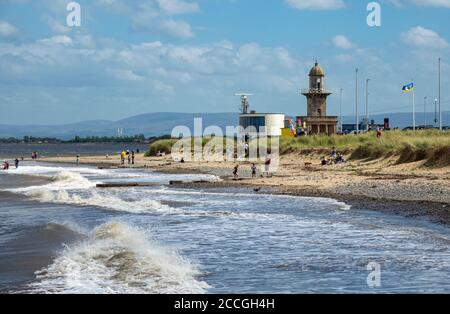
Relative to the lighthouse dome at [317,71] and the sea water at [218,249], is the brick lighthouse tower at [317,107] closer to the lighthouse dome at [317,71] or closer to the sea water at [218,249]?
the lighthouse dome at [317,71]

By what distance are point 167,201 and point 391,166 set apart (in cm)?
1495

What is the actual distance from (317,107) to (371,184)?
54774mm

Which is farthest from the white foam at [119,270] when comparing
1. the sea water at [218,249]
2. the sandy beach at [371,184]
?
the sandy beach at [371,184]

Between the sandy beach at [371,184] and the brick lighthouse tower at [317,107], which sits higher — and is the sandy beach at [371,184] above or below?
below

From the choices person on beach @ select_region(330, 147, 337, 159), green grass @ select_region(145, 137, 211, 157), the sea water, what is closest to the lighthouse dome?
green grass @ select_region(145, 137, 211, 157)

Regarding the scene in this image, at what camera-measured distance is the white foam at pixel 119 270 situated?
12438 mm

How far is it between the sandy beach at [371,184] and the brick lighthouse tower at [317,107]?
35.5m

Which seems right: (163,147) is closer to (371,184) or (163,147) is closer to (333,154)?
(333,154)

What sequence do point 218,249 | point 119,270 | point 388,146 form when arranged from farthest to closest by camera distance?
point 388,146, point 218,249, point 119,270

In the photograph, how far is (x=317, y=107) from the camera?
282ft

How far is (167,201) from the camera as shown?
96.4ft

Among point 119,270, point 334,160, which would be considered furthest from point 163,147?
point 119,270

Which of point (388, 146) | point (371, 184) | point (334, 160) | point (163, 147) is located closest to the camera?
point (371, 184)
